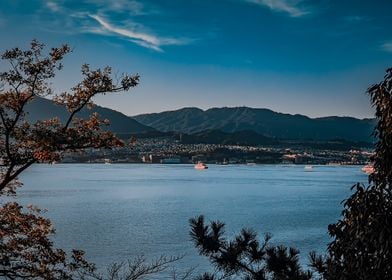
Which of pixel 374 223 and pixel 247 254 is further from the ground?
pixel 374 223

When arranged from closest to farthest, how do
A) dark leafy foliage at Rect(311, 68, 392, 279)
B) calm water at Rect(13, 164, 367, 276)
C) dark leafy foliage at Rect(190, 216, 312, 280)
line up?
dark leafy foliage at Rect(311, 68, 392, 279), dark leafy foliage at Rect(190, 216, 312, 280), calm water at Rect(13, 164, 367, 276)

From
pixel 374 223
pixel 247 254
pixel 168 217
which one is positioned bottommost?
pixel 168 217

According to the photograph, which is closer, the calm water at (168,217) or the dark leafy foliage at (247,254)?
the dark leafy foliage at (247,254)

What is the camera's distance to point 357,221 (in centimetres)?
665

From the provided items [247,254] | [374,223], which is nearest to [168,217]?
[247,254]

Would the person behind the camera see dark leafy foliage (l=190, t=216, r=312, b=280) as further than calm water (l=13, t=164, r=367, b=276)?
No

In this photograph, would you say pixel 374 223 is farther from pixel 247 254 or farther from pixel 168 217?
pixel 168 217

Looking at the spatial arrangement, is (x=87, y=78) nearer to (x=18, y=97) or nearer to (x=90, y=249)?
(x=18, y=97)

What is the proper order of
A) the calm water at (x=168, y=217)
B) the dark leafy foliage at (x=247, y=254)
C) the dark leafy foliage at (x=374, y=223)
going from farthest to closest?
the calm water at (x=168, y=217) → the dark leafy foliage at (x=247, y=254) → the dark leafy foliage at (x=374, y=223)

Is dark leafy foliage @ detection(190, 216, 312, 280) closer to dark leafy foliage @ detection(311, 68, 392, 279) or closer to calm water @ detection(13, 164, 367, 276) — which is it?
dark leafy foliage @ detection(311, 68, 392, 279)

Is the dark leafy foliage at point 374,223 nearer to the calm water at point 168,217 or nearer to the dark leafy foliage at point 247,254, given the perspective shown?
the dark leafy foliage at point 247,254

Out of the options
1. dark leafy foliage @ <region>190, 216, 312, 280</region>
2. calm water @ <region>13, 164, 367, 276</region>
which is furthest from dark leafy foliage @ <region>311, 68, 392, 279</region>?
calm water @ <region>13, 164, 367, 276</region>

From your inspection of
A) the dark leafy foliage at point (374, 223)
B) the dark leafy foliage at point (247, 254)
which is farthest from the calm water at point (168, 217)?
the dark leafy foliage at point (374, 223)

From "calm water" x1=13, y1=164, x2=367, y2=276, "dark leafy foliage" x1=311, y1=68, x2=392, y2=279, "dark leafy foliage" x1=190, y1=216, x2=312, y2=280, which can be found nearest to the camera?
"dark leafy foliage" x1=311, y1=68, x2=392, y2=279
